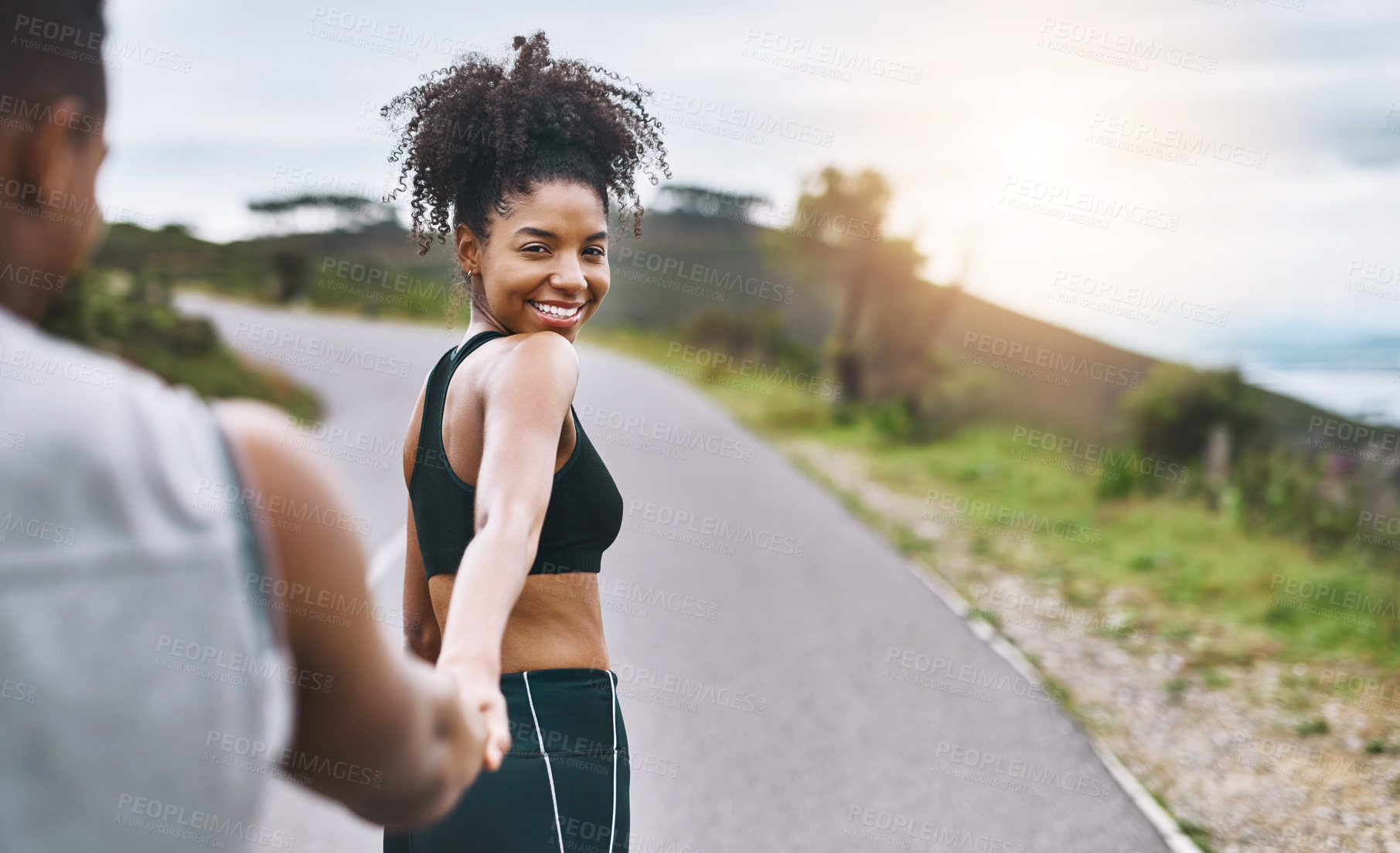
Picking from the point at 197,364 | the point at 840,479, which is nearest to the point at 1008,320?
the point at 840,479

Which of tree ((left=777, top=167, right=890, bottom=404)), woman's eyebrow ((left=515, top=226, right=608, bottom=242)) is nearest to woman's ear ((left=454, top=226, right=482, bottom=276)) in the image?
woman's eyebrow ((left=515, top=226, right=608, bottom=242))

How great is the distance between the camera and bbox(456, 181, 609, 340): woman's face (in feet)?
4.61

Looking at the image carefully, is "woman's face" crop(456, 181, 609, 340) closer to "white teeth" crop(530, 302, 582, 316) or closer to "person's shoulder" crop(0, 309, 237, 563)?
"white teeth" crop(530, 302, 582, 316)

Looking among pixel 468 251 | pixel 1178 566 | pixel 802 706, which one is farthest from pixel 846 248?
pixel 468 251

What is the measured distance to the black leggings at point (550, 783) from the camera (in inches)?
52.3

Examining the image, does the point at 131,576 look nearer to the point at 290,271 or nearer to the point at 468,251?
the point at 468,251

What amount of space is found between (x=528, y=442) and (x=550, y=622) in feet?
1.04

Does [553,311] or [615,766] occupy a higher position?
[553,311]

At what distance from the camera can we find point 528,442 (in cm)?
130

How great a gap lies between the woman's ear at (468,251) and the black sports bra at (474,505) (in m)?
0.12

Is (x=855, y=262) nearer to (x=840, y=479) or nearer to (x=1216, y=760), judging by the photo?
(x=840, y=479)

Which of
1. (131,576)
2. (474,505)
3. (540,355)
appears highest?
(540,355)

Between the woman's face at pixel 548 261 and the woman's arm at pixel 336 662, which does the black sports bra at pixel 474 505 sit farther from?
the woman's arm at pixel 336 662

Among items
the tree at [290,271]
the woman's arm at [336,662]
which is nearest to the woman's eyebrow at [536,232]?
the woman's arm at [336,662]
